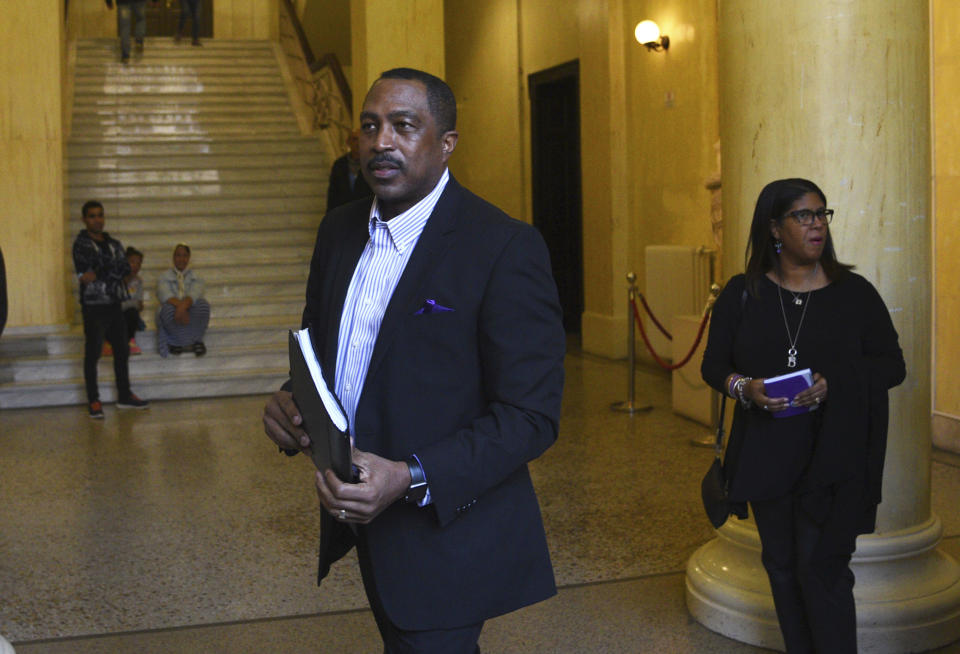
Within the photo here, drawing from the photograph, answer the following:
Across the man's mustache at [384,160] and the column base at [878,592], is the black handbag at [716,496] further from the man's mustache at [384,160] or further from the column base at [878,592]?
the man's mustache at [384,160]

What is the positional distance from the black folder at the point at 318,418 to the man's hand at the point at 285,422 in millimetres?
46

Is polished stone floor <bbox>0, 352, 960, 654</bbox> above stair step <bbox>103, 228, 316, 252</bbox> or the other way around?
the other way around

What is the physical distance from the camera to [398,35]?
12.1 metres

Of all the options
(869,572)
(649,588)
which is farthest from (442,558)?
(649,588)

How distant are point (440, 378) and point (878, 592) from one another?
7.91 feet

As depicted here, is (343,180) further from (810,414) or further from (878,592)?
(810,414)

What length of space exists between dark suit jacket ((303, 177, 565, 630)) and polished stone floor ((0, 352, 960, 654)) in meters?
1.99

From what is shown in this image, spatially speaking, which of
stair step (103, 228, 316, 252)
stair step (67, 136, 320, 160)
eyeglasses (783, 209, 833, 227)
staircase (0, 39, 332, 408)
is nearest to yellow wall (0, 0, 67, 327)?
staircase (0, 39, 332, 408)

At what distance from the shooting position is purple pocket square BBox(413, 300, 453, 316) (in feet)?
7.06

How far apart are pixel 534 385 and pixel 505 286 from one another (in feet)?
0.64

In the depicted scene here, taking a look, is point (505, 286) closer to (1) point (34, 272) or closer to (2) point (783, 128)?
(2) point (783, 128)

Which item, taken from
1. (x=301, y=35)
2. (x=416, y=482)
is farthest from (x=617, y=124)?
(x=416, y=482)

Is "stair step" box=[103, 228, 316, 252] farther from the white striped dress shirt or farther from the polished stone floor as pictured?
the white striped dress shirt

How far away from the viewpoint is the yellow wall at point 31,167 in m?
11.6
